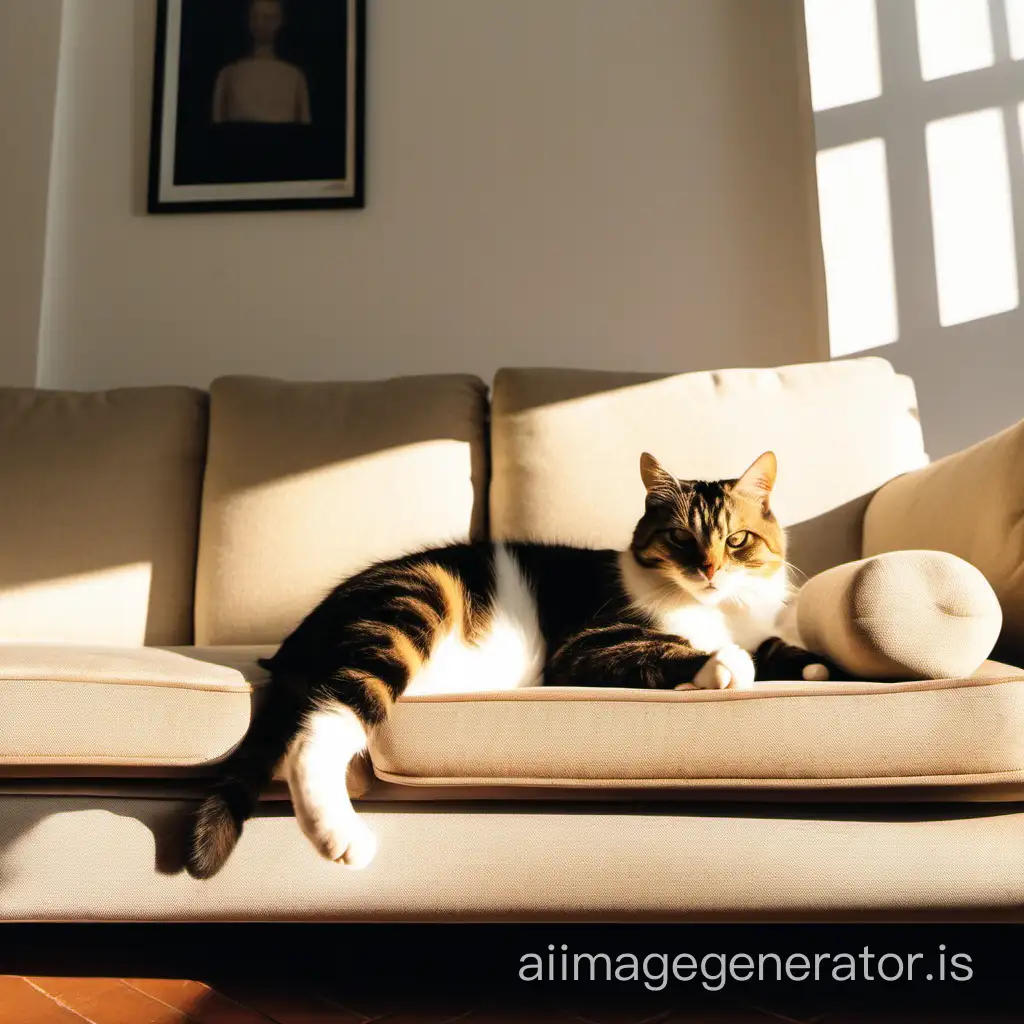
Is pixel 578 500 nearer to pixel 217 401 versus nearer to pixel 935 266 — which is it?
pixel 217 401

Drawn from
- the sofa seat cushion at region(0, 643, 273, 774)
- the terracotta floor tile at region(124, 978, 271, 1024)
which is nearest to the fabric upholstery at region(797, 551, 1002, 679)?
the sofa seat cushion at region(0, 643, 273, 774)

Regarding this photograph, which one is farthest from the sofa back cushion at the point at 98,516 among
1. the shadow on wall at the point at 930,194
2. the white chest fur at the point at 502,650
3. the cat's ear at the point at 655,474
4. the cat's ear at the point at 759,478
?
the shadow on wall at the point at 930,194

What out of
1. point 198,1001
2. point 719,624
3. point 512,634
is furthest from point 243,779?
point 719,624

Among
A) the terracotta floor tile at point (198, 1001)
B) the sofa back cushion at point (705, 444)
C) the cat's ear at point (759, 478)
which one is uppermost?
the sofa back cushion at point (705, 444)

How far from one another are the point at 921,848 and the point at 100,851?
1004 millimetres

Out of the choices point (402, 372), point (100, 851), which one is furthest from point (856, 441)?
point (100, 851)

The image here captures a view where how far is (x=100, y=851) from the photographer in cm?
114

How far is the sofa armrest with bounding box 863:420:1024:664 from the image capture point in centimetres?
122

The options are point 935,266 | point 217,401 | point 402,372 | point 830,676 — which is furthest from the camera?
point 402,372

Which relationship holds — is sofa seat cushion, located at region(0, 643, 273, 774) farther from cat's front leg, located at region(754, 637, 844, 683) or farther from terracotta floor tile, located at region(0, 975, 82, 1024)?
cat's front leg, located at region(754, 637, 844, 683)

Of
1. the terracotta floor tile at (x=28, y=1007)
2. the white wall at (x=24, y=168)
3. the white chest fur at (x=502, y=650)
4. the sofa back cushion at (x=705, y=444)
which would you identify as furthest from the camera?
the white wall at (x=24, y=168)

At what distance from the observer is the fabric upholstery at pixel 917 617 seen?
1082 millimetres

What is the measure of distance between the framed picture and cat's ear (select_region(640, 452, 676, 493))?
1.47 meters

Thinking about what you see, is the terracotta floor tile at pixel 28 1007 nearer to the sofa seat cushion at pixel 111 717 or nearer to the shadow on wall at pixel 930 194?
the sofa seat cushion at pixel 111 717
